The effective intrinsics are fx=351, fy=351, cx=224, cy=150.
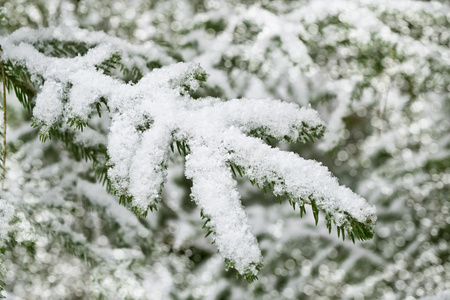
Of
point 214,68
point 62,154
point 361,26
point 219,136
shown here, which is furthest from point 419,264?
point 62,154

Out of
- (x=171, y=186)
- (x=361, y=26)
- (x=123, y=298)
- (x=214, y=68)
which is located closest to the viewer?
(x=123, y=298)

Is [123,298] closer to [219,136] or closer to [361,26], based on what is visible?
[219,136]

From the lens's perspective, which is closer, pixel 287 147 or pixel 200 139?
pixel 200 139

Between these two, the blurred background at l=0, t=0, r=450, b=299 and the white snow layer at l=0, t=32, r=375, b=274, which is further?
the blurred background at l=0, t=0, r=450, b=299

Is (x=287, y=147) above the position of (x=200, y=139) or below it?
below

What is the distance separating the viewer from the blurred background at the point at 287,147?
136cm

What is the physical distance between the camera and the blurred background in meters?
1.36

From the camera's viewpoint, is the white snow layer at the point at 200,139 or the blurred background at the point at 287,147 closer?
the white snow layer at the point at 200,139

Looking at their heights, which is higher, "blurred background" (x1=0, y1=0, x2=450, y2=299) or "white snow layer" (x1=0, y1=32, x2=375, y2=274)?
"white snow layer" (x1=0, y1=32, x2=375, y2=274)

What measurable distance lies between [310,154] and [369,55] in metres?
1.97

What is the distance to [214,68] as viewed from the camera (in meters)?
1.55

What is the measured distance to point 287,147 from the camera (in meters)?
3.06

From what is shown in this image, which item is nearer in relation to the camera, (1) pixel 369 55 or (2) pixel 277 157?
(2) pixel 277 157

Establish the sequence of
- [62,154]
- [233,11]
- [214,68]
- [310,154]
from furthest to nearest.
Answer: [310,154] → [62,154] → [233,11] → [214,68]
